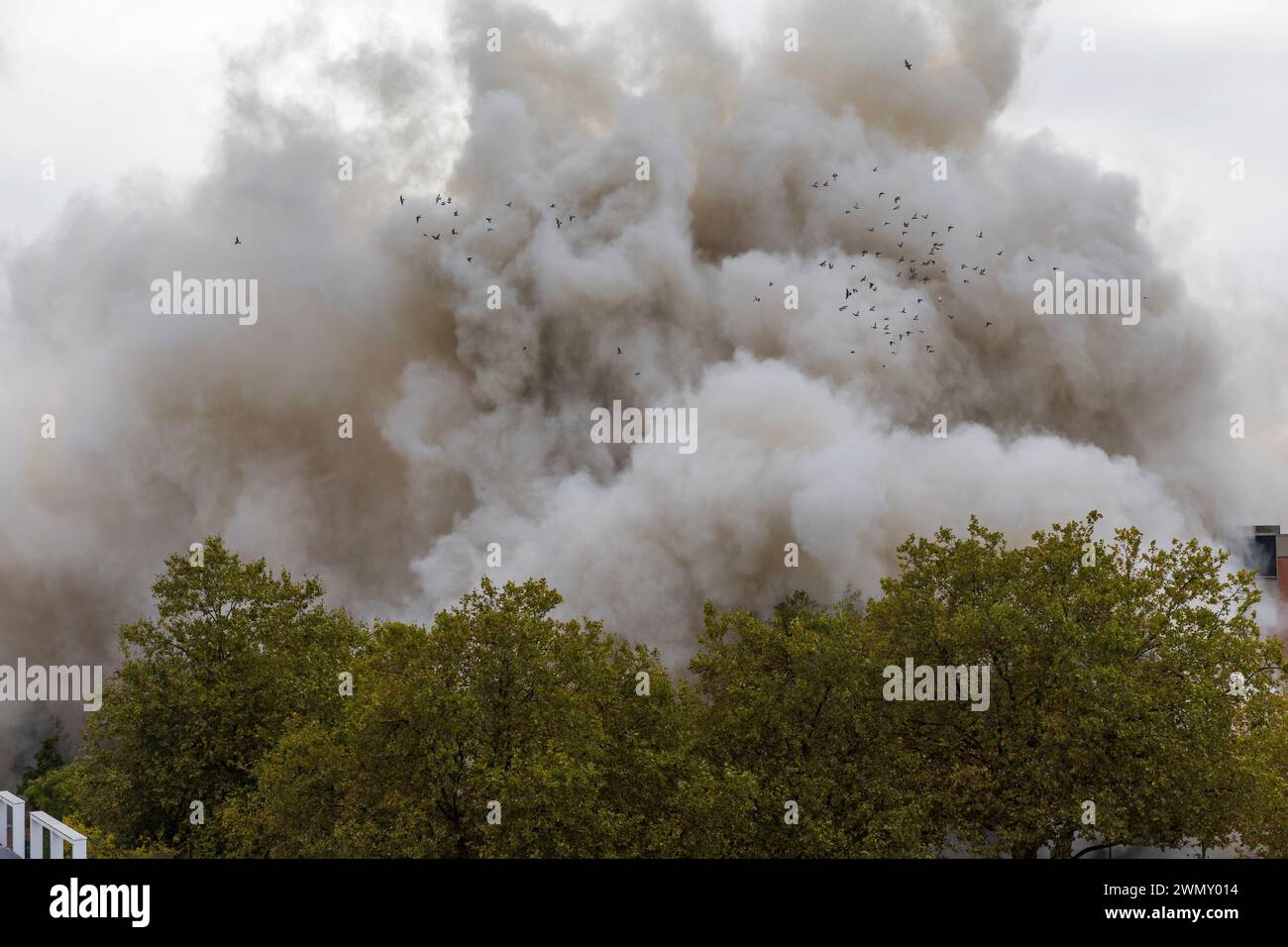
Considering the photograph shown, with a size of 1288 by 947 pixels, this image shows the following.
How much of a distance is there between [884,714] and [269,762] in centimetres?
1347

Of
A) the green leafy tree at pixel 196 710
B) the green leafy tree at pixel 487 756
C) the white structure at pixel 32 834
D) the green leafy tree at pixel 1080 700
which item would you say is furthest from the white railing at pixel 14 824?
the green leafy tree at pixel 1080 700

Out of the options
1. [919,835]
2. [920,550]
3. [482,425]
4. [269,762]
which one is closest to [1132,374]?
[482,425]

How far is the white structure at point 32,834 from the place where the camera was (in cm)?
1631

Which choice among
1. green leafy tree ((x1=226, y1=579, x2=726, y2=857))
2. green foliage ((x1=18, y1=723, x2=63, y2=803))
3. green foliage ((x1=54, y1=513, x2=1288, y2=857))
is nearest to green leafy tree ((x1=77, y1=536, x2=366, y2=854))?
green foliage ((x1=54, y1=513, x2=1288, y2=857))

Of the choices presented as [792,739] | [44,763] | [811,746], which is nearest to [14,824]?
[792,739]

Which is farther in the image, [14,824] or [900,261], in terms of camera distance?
[900,261]

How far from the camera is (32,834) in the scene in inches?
697

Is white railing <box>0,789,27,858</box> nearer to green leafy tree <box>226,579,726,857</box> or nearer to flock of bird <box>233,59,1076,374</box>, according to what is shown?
green leafy tree <box>226,579,726,857</box>

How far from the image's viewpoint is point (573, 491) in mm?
66875

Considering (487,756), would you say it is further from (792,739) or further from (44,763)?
(44,763)

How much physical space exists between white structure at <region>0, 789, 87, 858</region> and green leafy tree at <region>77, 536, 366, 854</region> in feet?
34.3

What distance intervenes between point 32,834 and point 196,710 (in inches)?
512

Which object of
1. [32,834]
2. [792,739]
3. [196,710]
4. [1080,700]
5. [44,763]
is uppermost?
[196,710]
